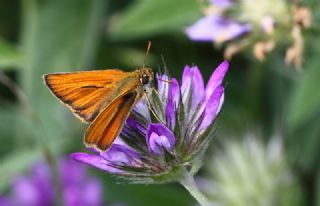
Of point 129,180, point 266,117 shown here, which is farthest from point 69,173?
point 129,180

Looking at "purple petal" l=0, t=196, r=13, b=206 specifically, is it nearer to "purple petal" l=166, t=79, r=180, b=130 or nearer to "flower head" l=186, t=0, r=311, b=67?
"flower head" l=186, t=0, r=311, b=67

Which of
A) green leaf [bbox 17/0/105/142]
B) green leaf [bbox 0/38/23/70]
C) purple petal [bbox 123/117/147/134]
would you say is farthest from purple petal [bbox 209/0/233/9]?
green leaf [bbox 17/0/105/142]

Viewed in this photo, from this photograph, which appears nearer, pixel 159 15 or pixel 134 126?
pixel 134 126

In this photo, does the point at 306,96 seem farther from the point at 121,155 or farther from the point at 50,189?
the point at 121,155

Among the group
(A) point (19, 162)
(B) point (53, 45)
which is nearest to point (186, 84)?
(A) point (19, 162)

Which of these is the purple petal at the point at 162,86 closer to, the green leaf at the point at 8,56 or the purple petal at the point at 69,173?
the green leaf at the point at 8,56

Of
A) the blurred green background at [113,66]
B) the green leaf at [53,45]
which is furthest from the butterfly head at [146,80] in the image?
the green leaf at [53,45]

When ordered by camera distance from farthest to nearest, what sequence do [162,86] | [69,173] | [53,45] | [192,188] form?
[53,45] < [69,173] < [162,86] < [192,188]
